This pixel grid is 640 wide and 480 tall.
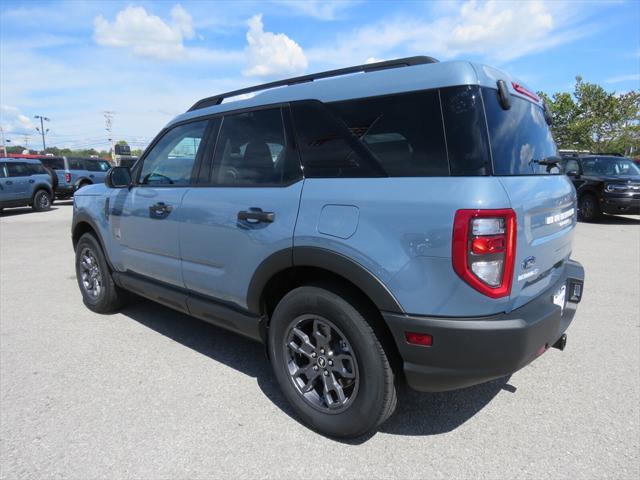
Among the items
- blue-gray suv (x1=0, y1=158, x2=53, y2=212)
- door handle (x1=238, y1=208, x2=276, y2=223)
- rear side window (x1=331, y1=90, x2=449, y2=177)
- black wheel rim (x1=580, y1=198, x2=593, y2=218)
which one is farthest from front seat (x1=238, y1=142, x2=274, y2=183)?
blue-gray suv (x1=0, y1=158, x2=53, y2=212)

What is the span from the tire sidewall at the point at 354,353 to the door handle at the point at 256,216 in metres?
0.44

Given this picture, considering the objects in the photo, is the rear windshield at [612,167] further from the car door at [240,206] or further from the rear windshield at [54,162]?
the rear windshield at [54,162]

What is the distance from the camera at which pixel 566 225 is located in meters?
2.61

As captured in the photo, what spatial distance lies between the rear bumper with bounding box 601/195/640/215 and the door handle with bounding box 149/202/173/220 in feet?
36.6

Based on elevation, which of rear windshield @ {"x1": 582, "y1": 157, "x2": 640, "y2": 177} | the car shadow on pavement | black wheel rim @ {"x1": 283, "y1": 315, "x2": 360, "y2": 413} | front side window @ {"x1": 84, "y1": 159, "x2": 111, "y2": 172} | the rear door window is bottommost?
the car shadow on pavement

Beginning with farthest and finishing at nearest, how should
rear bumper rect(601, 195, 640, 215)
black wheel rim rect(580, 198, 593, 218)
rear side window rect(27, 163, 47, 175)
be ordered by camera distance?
rear side window rect(27, 163, 47, 175)
black wheel rim rect(580, 198, 593, 218)
rear bumper rect(601, 195, 640, 215)

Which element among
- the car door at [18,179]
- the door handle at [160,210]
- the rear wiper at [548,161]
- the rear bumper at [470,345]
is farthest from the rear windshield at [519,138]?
the car door at [18,179]

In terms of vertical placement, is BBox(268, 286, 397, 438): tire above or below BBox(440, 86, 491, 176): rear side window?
below

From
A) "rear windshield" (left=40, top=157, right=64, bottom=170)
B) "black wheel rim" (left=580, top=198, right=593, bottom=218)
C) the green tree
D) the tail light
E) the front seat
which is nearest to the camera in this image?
the tail light

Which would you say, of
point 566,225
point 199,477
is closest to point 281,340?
point 199,477

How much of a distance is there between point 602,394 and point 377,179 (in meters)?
2.14

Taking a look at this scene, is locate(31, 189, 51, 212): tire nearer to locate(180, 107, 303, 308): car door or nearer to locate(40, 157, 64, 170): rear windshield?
locate(40, 157, 64, 170): rear windshield

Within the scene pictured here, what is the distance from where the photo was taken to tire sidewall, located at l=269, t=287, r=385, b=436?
2199mm

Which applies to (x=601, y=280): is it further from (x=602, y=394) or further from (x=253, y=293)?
(x=253, y=293)
